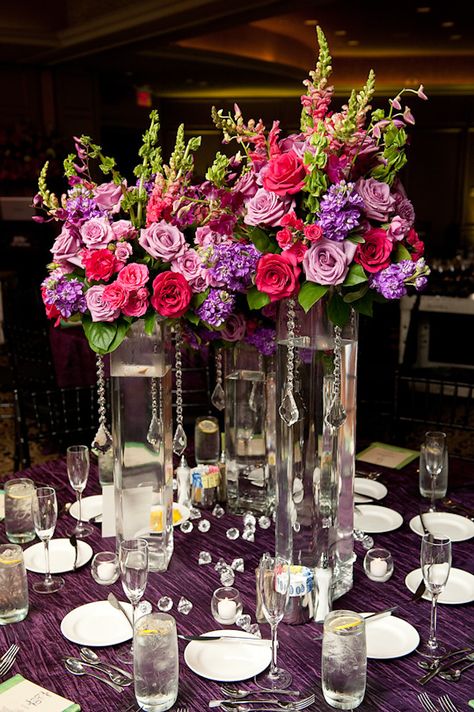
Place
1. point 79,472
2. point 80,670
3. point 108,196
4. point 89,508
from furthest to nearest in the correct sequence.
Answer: point 89,508 < point 79,472 < point 108,196 < point 80,670

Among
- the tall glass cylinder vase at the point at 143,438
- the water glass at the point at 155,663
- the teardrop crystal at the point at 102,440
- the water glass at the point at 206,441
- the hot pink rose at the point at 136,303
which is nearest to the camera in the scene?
the water glass at the point at 155,663

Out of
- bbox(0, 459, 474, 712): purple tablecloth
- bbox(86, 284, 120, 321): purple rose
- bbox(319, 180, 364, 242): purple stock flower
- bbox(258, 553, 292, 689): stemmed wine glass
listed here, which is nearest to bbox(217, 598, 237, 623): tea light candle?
bbox(0, 459, 474, 712): purple tablecloth

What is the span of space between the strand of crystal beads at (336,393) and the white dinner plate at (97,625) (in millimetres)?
536

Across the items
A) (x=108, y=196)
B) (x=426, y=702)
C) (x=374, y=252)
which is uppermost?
(x=108, y=196)

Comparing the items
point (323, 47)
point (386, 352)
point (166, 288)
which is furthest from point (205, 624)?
point (386, 352)

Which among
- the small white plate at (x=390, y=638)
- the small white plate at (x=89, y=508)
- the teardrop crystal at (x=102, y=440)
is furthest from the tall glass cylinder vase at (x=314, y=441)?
the small white plate at (x=89, y=508)

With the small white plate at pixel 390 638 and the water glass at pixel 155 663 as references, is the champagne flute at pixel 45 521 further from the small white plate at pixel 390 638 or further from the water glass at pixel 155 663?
the small white plate at pixel 390 638

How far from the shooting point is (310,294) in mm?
1382

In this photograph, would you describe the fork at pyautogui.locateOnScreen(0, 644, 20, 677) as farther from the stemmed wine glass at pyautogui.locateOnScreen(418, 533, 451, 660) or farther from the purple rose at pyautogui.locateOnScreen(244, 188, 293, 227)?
the purple rose at pyautogui.locateOnScreen(244, 188, 293, 227)

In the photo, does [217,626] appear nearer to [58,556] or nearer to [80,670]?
[80,670]

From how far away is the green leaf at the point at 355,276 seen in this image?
4.53 ft

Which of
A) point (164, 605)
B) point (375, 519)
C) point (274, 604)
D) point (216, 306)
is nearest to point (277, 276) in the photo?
point (216, 306)

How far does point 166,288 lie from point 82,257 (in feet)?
0.59

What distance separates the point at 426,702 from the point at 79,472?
3.17 ft
